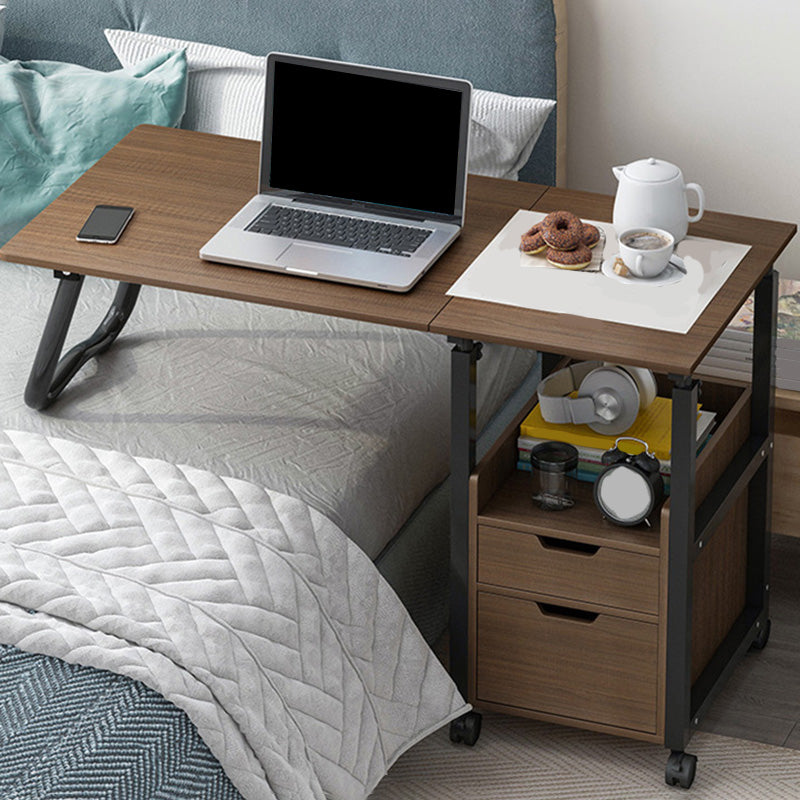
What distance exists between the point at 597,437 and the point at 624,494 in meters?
0.15

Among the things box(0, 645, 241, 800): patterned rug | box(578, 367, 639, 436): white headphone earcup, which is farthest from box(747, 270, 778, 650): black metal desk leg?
box(0, 645, 241, 800): patterned rug

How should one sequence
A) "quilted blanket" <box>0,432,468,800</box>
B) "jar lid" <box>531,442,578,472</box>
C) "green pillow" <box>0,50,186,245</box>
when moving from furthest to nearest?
"green pillow" <box>0,50,186,245</box>, "jar lid" <box>531,442,578,472</box>, "quilted blanket" <box>0,432,468,800</box>

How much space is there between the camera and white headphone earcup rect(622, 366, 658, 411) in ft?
7.58

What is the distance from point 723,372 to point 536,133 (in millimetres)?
568

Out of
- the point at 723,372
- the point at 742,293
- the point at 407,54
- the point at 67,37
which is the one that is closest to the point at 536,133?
the point at 407,54

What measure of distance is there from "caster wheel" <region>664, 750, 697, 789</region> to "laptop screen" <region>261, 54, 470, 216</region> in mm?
905

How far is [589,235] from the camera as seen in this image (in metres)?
2.18

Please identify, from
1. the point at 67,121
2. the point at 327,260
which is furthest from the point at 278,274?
the point at 67,121

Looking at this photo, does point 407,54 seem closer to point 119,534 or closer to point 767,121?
point 767,121

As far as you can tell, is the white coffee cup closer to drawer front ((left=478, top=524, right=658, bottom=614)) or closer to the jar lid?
the jar lid

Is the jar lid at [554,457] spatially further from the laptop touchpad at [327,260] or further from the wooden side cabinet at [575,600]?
the laptop touchpad at [327,260]

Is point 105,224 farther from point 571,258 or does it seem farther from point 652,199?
point 652,199

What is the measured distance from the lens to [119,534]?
205 centimetres

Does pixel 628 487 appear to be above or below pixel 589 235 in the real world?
below
